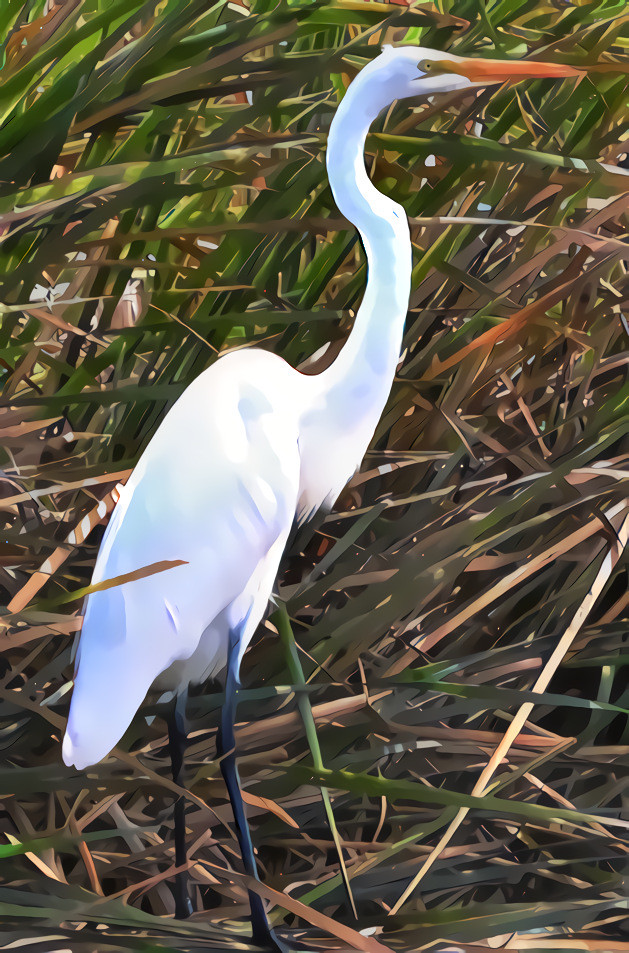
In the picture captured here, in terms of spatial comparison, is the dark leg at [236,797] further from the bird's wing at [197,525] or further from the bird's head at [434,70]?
the bird's head at [434,70]

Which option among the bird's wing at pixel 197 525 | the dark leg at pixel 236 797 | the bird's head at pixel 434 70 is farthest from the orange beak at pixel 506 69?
the dark leg at pixel 236 797

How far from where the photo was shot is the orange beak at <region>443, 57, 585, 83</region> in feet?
2.03

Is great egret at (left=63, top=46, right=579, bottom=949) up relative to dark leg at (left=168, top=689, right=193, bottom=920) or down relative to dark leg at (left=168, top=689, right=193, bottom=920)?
up

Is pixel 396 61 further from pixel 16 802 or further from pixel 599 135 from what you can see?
pixel 16 802

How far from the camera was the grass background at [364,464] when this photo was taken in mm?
647

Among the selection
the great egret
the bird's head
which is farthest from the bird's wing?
the bird's head

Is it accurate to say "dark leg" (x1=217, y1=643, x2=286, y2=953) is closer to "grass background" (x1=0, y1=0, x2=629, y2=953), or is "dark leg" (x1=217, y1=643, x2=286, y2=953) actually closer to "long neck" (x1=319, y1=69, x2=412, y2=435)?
"grass background" (x1=0, y1=0, x2=629, y2=953)

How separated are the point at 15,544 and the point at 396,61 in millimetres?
526

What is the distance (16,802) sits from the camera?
69 cm

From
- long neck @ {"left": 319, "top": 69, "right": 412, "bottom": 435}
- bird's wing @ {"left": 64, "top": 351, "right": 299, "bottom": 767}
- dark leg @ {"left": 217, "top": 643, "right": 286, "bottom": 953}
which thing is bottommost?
dark leg @ {"left": 217, "top": 643, "right": 286, "bottom": 953}

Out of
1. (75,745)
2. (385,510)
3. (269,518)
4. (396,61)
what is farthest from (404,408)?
(75,745)

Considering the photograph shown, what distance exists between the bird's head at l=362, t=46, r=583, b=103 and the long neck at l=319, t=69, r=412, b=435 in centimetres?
1

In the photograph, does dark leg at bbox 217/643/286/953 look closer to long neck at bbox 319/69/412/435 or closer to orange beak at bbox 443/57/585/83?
long neck at bbox 319/69/412/435

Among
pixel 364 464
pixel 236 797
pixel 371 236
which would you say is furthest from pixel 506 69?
pixel 236 797
